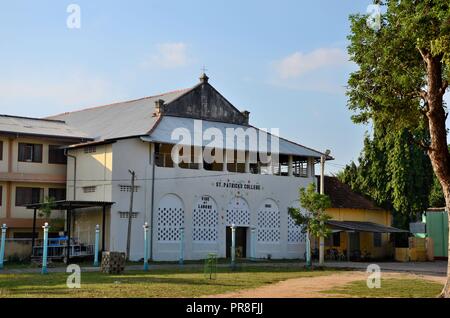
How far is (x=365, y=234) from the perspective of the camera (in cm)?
4816

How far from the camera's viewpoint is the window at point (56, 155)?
3991 cm

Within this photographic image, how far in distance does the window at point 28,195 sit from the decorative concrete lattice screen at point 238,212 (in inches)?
433

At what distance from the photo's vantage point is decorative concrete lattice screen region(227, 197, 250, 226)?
138 feet

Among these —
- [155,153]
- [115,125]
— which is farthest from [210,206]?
[115,125]

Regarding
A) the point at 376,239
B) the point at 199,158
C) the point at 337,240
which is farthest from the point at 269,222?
the point at 376,239

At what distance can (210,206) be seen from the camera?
135ft

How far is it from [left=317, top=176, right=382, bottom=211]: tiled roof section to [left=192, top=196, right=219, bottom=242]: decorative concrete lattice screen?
981 cm

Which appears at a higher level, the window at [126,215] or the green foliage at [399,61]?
the green foliage at [399,61]

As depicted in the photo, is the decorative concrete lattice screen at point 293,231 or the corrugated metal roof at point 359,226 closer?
the corrugated metal roof at point 359,226

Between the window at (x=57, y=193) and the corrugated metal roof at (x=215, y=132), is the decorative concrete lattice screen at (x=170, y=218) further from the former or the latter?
the window at (x=57, y=193)

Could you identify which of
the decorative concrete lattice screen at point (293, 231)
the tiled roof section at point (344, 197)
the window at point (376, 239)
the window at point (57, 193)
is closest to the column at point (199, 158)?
the decorative concrete lattice screen at point (293, 231)

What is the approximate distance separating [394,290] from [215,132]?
73.5ft
